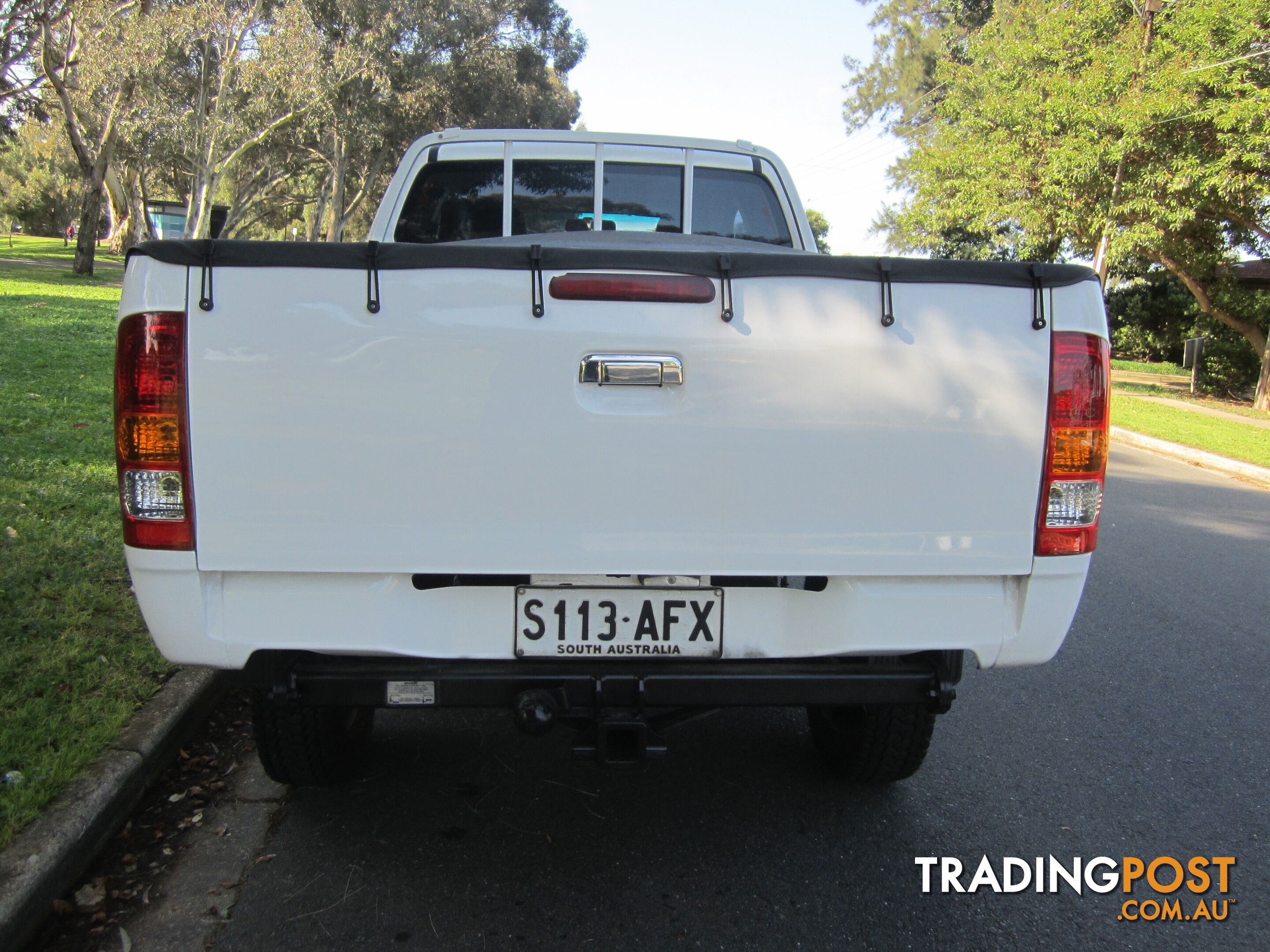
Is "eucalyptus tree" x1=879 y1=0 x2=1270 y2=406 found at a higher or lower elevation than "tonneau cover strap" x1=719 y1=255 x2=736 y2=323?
higher

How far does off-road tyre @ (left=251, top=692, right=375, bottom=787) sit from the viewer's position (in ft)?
9.39

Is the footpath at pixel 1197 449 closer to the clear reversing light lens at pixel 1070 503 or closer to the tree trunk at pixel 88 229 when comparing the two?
the clear reversing light lens at pixel 1070 503

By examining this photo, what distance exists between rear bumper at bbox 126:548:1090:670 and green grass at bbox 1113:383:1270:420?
17.2m

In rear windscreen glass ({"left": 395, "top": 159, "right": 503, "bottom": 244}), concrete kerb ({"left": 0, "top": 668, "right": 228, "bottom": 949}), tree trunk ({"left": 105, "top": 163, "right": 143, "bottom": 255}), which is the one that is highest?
tree trunk ({"left": 105, "top": 163, "right": 143, "bottom": 255})

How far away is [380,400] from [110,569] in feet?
10.5

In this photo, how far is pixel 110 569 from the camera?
470 cm

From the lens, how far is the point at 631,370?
2258 millimetres

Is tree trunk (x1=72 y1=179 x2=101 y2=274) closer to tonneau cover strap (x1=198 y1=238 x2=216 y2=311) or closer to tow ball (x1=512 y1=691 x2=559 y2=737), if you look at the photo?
tonneau cover strap (x1=198 y1=238 x2=216 y2=311)

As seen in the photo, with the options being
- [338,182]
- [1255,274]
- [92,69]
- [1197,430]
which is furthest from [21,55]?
[1255,274]

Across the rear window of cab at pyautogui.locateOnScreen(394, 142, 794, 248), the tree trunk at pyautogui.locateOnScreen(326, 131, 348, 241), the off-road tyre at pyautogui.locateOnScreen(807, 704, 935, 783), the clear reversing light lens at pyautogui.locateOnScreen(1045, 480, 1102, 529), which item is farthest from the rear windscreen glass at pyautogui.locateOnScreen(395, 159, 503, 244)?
the tree trunk at pyautogui.locateOnScreen(326, 131, 348, 241)

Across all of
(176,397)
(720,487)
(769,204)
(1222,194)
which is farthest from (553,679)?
(1222,194)

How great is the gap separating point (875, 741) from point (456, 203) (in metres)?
3.10

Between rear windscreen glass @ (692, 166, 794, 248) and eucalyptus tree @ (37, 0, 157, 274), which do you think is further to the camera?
eucalyptus tree @ (37, 0, 157, 274)

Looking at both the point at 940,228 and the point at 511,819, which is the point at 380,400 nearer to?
the point at 511,819
